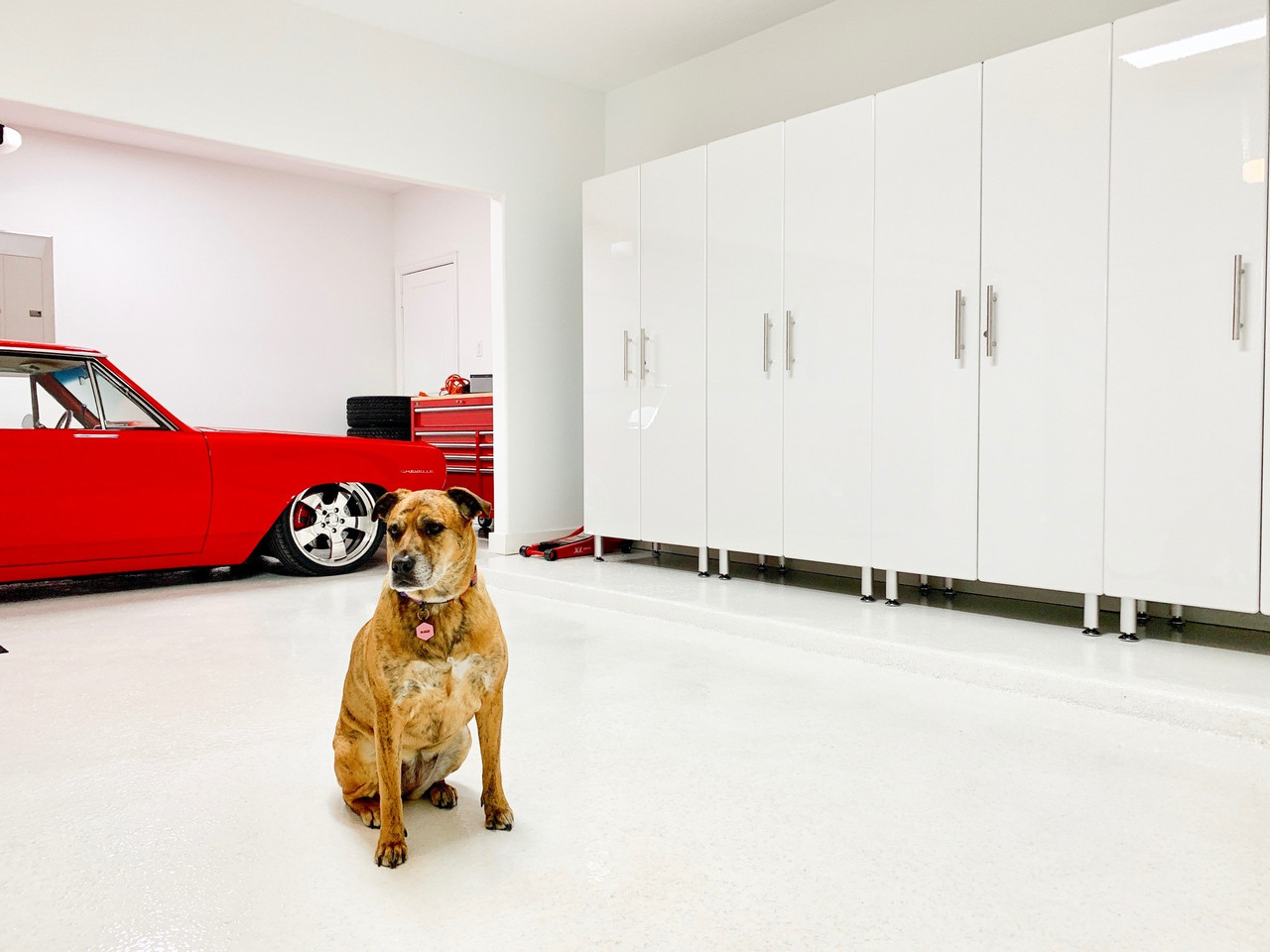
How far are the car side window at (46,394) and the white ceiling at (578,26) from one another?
212 cm

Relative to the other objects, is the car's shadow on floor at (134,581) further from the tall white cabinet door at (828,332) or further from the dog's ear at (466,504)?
the dog's ear at (466,504)

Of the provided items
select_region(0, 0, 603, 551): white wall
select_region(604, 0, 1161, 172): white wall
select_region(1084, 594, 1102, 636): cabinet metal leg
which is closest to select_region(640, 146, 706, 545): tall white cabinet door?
select_region(604, 0, 1161, 172): white wall

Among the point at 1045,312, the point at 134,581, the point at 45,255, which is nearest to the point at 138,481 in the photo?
the point at 134,581

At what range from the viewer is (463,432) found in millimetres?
6520

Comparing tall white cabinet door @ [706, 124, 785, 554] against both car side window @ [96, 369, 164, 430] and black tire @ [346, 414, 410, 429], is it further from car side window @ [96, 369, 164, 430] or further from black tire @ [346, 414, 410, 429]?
black tire @ [346, 414, 410, 429]

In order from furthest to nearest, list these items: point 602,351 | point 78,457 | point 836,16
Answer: point 602,351, point 836,16, point 78,457

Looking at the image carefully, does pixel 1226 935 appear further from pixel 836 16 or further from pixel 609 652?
pixel 836 16

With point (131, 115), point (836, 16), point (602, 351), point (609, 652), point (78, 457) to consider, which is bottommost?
point (609, 652)

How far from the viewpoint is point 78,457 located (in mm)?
3885

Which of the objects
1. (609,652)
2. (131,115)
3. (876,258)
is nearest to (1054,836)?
(609,652)

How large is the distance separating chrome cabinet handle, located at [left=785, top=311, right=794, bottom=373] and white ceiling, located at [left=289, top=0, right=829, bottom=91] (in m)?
1.70

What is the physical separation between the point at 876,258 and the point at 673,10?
6.13 feet

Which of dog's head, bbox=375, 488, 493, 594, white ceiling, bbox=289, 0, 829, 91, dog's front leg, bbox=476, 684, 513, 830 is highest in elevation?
white ceiling, bbox=289, 0, 829, 91

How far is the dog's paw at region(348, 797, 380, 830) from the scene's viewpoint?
5.67 ft
